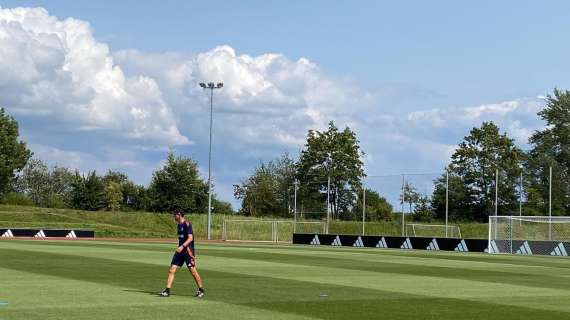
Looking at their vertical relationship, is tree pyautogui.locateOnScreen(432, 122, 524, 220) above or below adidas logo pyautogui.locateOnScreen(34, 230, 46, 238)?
above

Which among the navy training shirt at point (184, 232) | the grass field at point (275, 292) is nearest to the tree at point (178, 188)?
the grass field at point (275, 292)

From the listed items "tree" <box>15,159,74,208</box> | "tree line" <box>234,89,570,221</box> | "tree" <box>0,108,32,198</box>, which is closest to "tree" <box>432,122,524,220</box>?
"tree line" <box>234,89,570,221</box>

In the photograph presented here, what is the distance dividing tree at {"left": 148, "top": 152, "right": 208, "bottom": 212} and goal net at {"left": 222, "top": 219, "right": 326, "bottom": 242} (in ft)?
116

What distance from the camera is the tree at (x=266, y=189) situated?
116394mm

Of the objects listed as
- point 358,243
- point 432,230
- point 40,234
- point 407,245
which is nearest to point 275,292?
point 407,245

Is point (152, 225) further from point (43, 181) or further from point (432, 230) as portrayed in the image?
point (43, 181)

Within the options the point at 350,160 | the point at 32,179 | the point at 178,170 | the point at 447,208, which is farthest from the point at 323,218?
the point at 32,179

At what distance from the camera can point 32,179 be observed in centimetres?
14838

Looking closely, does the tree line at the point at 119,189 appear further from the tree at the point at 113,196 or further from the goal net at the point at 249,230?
the goal net at the point at 249,230

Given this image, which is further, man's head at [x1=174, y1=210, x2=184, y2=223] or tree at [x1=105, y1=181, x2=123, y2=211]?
tree at [x1=105, y1=181, x2=123, y2=211]

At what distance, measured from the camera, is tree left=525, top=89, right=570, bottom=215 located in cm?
6869

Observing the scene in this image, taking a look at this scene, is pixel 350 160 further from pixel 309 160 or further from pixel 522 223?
pixel 522 223

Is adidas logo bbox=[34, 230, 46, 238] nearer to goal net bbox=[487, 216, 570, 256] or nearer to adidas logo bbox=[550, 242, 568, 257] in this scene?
goal net bbox=[487, 216, 570, 256]

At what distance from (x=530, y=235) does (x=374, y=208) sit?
51.4ft
